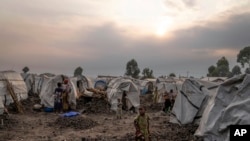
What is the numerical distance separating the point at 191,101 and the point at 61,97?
31.0 feet

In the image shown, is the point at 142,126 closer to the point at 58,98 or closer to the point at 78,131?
the point at 78,131

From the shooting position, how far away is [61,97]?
22.0 metres

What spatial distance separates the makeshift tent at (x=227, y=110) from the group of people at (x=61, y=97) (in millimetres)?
12593

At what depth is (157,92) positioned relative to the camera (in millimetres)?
32562

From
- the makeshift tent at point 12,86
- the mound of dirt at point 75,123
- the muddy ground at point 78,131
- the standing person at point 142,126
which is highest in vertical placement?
Result: the makeshift tent at point 12,86

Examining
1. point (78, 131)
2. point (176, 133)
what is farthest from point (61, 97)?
point (176, 133)

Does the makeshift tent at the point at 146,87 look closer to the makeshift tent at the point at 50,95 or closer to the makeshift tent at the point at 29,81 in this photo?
the makeshift tent at the point at 29,81

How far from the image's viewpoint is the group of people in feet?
71.9

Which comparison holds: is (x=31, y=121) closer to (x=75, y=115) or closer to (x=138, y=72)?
(x=75, y=115)

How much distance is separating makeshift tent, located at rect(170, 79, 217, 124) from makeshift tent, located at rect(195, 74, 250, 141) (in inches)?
165

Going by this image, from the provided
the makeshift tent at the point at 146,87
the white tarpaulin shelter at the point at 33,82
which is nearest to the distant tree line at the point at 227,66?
the makeshift tent at the point at 146,87

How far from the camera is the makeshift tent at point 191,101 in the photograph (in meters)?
15.4

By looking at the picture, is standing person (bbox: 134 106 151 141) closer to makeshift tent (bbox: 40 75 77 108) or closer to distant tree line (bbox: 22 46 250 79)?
makeshift tent (bbox: 40 75 77 108)

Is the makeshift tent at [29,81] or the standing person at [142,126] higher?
the makeshift tent at [29,81]
